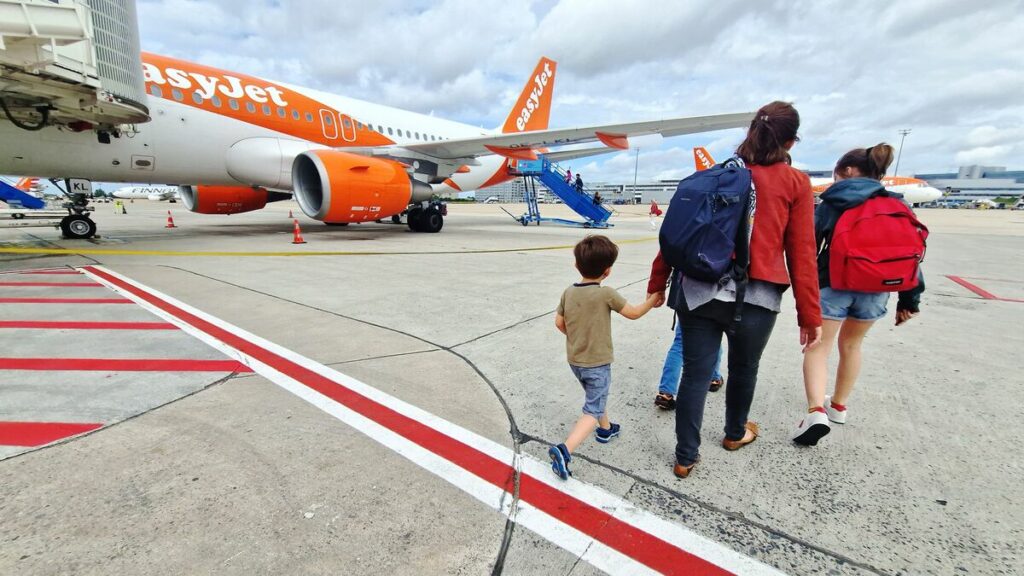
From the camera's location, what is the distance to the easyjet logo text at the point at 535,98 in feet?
58.0

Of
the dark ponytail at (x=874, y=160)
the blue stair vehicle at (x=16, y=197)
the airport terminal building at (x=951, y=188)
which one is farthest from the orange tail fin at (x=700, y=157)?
the airport terminal building at (x=951, y=188)

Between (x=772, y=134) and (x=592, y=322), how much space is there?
1109 millimetres

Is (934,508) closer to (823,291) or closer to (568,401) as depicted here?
(823,291)

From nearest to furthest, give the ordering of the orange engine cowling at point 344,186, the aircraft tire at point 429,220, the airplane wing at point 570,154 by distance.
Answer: the orange engine cowling at point 344,186
the aircraft tire at point 429,220
the airplane wing at point 570,154

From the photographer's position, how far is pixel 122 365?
2949 mm

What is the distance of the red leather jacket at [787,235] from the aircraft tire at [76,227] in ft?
43.7

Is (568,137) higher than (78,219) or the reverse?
higher

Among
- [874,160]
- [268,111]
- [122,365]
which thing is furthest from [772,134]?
[268,111]

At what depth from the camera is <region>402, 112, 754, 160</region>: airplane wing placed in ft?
31.6

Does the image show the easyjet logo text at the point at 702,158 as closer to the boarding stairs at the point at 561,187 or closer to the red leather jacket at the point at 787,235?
the boarding stairs at the point at 561,187

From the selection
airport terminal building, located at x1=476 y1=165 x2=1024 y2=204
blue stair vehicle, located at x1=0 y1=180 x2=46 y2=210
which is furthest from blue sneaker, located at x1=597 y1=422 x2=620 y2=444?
airport terminal building, located at x1=476 y1=165 x2=1024 y2=204

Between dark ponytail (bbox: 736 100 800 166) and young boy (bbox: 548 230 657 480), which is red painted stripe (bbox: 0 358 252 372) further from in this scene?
dark ponytail (bbox: 736 100 800 166)

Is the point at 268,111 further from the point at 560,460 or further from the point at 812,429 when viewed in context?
the point at 812,429

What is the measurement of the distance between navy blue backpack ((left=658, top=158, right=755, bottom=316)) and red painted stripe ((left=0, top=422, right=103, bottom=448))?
2962mm
